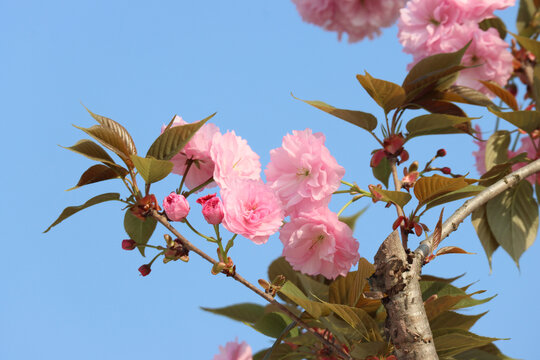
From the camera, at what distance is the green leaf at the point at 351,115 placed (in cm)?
98

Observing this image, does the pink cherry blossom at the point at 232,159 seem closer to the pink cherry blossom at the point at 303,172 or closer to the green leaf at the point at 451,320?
the pink cherry blossom at the point at 303,172

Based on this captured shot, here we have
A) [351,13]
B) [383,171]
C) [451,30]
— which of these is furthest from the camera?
[351,13]

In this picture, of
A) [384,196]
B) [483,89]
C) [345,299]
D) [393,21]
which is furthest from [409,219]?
[393,21]

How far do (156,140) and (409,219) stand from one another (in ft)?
1.40

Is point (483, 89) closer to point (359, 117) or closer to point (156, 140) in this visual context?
point (359, 117)

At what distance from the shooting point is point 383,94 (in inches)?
37.9

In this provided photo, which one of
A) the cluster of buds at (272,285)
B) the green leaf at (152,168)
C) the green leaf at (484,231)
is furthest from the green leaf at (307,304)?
the green leaf at (484,231)

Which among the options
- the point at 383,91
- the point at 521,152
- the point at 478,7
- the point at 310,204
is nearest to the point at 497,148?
the point at 521,152

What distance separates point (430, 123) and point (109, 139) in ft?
1.76

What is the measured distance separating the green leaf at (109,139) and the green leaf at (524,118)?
709 mm

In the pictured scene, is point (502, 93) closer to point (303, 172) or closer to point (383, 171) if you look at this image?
point (383, 171)

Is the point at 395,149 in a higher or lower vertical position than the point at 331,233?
higher

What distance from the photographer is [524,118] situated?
1.16 m

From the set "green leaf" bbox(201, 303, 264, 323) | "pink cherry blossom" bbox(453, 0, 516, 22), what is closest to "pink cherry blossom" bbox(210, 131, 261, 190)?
"green leaf" bbox(201, 303, 264, 323)
